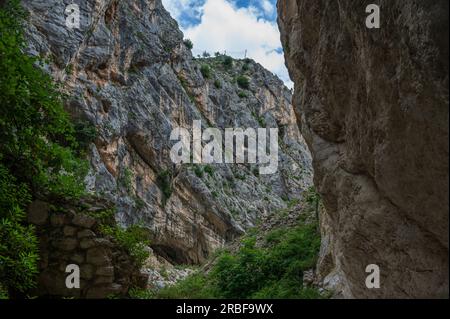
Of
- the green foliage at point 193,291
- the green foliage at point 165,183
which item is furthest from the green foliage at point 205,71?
the green foliage at point 193,291

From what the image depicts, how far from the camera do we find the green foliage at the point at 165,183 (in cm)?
2961

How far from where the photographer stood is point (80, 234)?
8219mm

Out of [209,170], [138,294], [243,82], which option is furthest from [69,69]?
[243,82]

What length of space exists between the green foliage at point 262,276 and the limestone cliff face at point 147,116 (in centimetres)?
989

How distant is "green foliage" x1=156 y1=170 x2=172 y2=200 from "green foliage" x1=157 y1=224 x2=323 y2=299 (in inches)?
618

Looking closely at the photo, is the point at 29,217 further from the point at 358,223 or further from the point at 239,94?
the point at 239,94

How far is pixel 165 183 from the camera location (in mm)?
29859

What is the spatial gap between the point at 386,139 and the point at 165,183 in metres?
25.8

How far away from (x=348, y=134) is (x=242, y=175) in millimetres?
36695

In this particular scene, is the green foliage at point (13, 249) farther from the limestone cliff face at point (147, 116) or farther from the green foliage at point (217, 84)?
the green foliage at point (217, 84)

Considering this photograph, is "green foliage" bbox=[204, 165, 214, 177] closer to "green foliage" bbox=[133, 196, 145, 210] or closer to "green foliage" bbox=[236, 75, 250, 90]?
"green foliage" bbox=[133, 196, 145, 210]

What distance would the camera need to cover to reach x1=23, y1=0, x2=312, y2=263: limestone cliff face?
23766mm

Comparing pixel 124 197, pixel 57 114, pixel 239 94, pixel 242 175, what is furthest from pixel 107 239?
pixel 239 94

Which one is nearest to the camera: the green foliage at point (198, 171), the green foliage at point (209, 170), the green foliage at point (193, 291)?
the green foliage at point (193, 291)
